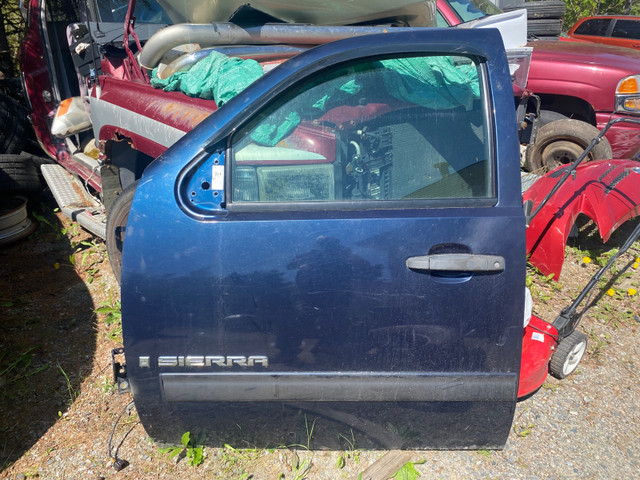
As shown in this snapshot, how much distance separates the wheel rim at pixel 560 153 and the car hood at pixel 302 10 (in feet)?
7.41

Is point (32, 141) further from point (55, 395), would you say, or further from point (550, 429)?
point (550, 429)

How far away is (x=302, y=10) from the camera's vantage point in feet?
11.6

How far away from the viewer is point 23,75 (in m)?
5.24

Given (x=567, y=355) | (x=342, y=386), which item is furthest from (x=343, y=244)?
(x=567, y=355)

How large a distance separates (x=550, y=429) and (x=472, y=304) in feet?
3.63

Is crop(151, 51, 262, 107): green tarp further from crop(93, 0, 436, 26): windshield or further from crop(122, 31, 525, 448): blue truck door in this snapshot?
crop(122, 31, 525, 448): blue truck door

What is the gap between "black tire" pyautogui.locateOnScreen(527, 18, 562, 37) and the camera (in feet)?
23.9

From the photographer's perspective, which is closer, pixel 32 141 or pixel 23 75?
pixel 23 75

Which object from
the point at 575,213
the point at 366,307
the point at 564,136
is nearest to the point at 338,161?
the point at 366,307

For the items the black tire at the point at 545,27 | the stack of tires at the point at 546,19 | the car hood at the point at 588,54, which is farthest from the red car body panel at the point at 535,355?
the black tire at the point at 545,27

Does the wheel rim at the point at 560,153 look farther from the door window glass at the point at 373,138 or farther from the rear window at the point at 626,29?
the rear window at the point at 626,29

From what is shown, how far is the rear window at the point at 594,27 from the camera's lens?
31.9 ft

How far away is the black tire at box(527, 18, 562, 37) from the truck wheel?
268 centimetres

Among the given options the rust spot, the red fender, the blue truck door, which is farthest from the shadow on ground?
the red fender
